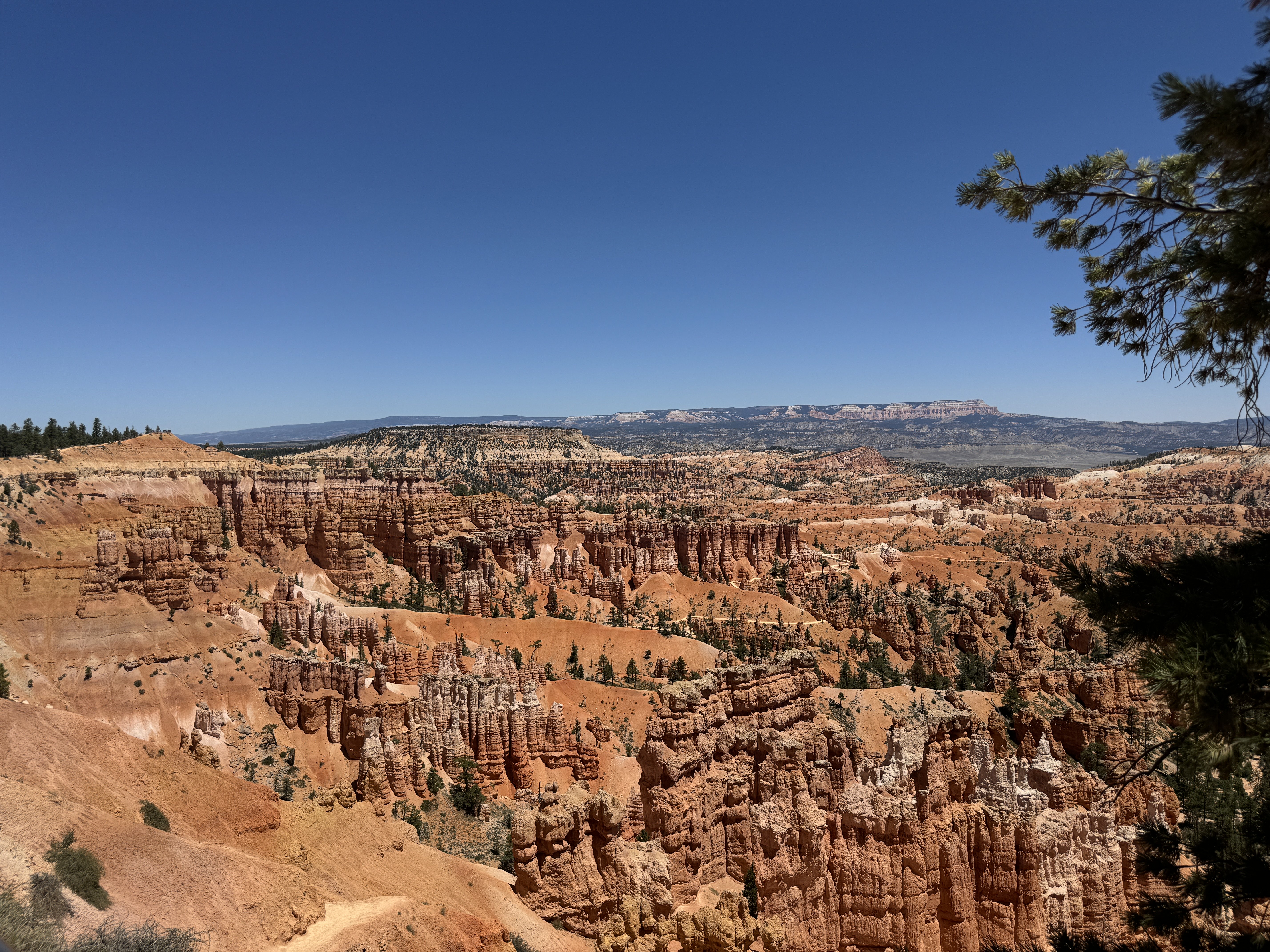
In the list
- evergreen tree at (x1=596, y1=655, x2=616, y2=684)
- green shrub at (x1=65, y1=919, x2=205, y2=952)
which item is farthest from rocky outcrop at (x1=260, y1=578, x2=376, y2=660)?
green shrub at (x1=65, y1=919, x2=205, y2=952)

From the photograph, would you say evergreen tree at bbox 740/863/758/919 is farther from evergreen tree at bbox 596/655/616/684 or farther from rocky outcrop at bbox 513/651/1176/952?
evergreen tree at bbox 596/655/616/684

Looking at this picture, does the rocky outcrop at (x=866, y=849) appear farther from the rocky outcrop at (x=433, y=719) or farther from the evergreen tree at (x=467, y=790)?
the rocky outcrop at (x=433, y=719)

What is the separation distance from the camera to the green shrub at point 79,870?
9.90m

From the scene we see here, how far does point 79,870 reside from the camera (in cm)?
1021

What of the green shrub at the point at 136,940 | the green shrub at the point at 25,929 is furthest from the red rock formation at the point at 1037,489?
the green shrub at the point at 25,929

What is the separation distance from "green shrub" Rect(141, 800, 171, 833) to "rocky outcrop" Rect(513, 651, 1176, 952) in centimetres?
766

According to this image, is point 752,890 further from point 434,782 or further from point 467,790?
point 434,782

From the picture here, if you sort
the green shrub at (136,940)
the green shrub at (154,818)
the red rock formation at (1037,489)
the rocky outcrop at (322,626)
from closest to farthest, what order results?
the green shrub at (136,940) < the green shrub at (154,818) < the rocky outcrop at (322,626) < the red rock formation at (1037,489)

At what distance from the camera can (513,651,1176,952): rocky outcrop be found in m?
15.9

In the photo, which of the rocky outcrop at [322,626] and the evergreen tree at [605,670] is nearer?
the rocky outcrop at [322,626]

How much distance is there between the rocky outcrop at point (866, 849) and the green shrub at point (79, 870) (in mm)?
9280

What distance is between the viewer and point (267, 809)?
1642 cm

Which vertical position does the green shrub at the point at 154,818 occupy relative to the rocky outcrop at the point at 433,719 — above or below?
above

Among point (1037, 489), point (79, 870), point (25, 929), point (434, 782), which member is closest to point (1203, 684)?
point (25, 929)
